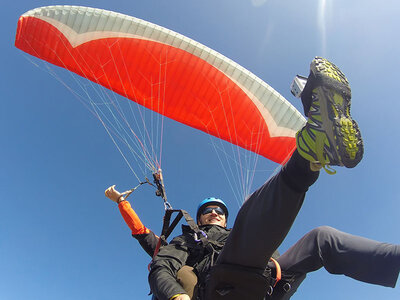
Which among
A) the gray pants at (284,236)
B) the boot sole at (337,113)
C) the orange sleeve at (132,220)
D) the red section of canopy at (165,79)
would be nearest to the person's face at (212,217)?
the orange sleeve at (132,220)

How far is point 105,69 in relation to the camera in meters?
6.46

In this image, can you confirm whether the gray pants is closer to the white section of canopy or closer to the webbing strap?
the webbing strap

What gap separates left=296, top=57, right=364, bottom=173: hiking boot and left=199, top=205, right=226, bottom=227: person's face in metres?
1.91

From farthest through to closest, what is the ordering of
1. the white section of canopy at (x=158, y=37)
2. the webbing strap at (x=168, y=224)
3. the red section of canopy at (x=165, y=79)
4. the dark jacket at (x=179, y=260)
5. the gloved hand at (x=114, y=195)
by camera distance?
the red section of canopy at (x=165, y=79) → the white section of canopy at (x=158, y=37) → the gloved hand at (x=114, y=195) → the webbing strap at (x=168, y=224) → the dark jacket at (x=179, y=260)

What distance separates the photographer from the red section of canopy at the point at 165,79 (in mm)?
6195

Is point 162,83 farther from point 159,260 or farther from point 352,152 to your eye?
point 352,152

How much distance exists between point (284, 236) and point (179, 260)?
992mm

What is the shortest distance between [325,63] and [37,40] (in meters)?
6.35

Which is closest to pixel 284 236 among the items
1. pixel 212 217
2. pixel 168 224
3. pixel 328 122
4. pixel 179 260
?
pixel 328 122

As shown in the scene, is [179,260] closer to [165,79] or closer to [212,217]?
[212,217]

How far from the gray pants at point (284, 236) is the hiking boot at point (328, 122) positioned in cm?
12

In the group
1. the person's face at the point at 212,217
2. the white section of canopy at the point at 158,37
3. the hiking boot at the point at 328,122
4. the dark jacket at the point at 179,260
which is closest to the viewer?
the hiking boot at the point at 328,122

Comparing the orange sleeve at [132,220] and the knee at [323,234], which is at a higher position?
the orange sleeve at [132,220]

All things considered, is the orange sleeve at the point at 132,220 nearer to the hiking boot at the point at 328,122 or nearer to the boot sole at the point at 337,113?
the hiking boot at the point at 328,122
